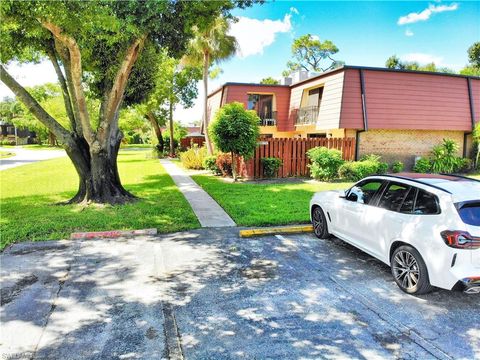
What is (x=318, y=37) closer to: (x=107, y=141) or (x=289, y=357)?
(x=107, y=141)

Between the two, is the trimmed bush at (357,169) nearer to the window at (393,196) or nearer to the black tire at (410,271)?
the window at (393,196)

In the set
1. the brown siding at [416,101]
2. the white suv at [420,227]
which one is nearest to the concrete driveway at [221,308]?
the white suv at [420,227]

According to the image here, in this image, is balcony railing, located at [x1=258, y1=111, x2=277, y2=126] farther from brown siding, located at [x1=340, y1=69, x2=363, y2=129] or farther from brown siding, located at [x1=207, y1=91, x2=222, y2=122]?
brown siding, located at [x1=340, y1=69, x2=363, y2=129]

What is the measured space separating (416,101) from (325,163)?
22.6 ft

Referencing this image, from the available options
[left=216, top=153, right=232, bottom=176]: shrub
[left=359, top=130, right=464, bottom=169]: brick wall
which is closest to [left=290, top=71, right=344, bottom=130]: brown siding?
[left=359, top=130, right=464, bottom=169]: brick wall

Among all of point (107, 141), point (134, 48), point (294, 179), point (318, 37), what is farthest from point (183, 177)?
point (318, 37)

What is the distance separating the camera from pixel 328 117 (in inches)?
692

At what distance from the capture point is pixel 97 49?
10391mm

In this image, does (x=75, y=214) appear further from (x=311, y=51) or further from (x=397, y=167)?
(x=311, y=51)

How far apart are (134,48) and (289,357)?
8.17 m

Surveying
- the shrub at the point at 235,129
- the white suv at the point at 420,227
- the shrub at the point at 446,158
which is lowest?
the white suv at the point at 420,227

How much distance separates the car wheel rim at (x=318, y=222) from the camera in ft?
23.8

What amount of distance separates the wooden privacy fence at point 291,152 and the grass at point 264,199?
155 centimetres

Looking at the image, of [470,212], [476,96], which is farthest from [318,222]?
[476,96]
